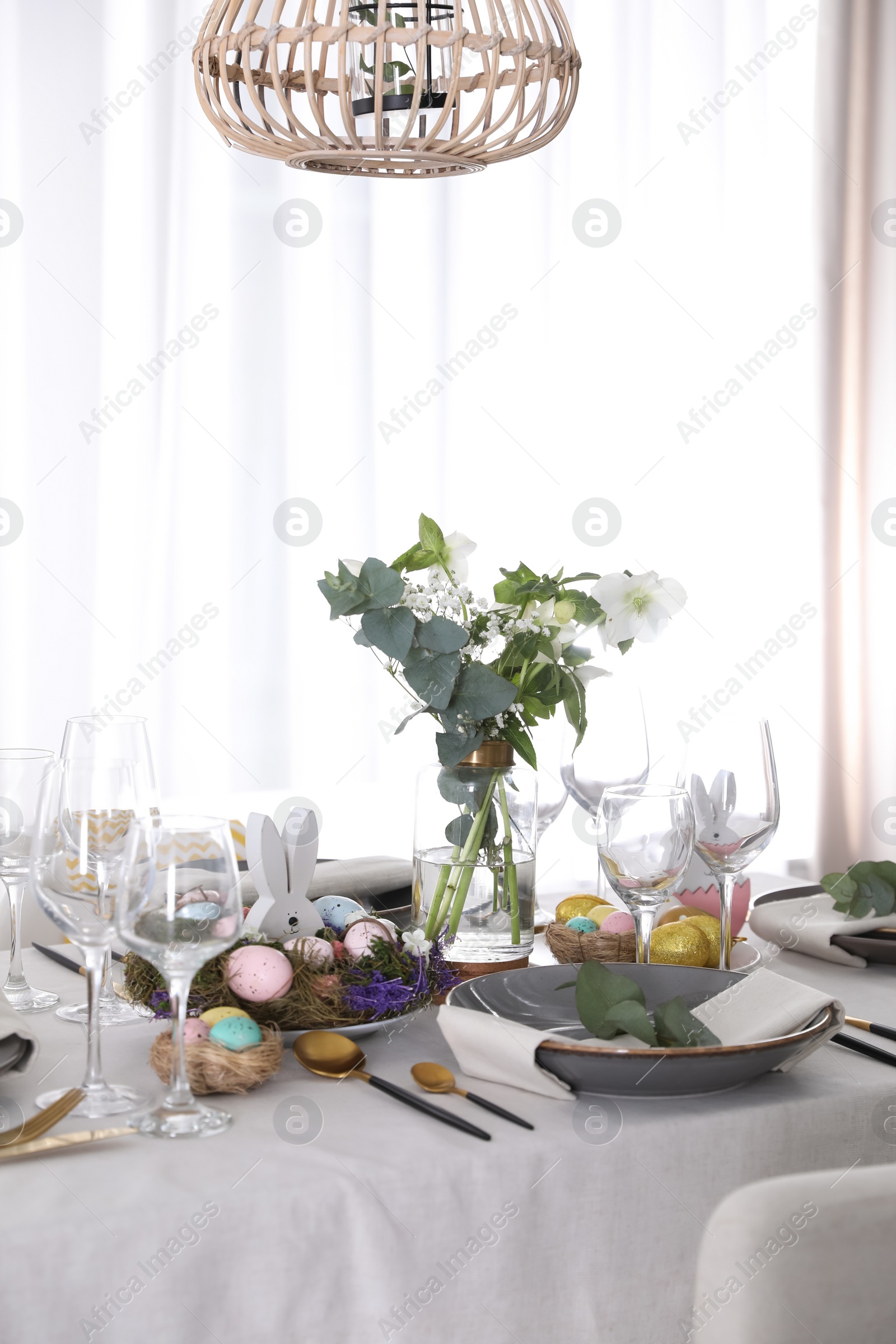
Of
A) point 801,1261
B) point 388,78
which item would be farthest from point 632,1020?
point 388,78

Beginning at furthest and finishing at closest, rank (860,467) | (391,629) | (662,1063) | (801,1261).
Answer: (860,467) < (391,629) < (662,1063) < (801,1261)

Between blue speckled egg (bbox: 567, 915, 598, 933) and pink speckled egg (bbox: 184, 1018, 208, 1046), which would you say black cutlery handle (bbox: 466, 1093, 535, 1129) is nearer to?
pink speckled egg (bbox: 184, 1018, 208, 1046)

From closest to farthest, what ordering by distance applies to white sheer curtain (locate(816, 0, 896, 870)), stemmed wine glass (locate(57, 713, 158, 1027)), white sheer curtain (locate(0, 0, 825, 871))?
stemmed wine glass (locate(57, 713, 158, 1027)), white sheer curtain (locate(0, 0, 825, 871)), white sheer curtain (locate(816, 0, 896, 870))

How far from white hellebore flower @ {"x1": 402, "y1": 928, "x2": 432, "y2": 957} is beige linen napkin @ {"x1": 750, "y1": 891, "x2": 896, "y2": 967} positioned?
1.37ft

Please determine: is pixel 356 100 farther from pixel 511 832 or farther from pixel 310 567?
pixel 310 567

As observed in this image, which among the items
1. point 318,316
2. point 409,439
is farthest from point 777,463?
point 318,316

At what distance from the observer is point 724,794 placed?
1.08m

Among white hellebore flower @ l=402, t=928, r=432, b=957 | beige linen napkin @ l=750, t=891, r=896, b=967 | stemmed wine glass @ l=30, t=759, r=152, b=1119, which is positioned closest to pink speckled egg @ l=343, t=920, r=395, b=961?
white hellebore flower @ l=402, t=928, r=432, b=957

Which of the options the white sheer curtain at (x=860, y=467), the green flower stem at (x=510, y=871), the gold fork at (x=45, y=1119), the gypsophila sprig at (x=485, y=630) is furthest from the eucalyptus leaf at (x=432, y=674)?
the white sheer curtain at (x=860, y=467)

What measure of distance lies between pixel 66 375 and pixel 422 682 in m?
1.68

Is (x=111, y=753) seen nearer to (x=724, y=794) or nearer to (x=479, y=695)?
(x=479, y=695)

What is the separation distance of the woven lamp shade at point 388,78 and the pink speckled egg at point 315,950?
70 centimetres

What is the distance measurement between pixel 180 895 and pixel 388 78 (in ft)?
2.55

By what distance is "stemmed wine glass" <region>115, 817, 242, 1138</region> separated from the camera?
2.43ft
